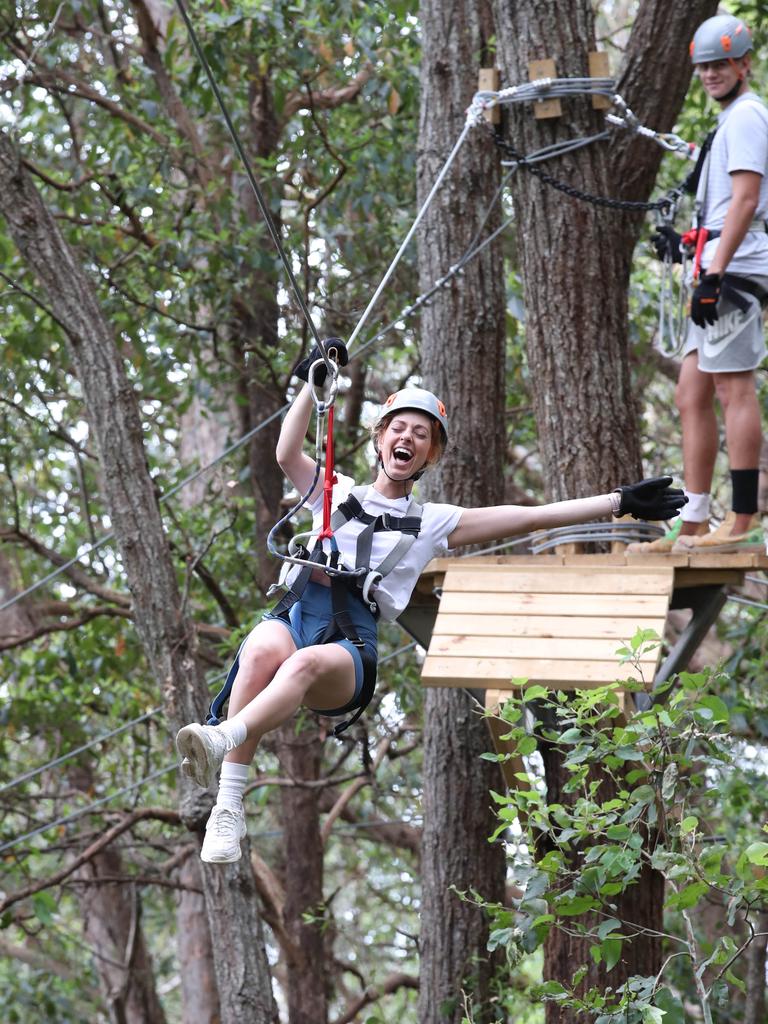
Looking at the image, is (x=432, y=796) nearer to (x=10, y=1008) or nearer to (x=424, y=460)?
(x=424, y=460)

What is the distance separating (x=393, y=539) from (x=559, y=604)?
23.7 inches

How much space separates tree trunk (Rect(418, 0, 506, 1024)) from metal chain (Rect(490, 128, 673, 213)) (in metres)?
0.70

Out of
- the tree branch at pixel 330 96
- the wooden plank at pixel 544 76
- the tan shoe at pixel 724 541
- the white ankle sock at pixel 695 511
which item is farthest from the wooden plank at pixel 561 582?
the tree branch at pixel 330 96

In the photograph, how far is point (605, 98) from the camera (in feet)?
16.4

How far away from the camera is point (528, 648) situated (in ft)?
12.6

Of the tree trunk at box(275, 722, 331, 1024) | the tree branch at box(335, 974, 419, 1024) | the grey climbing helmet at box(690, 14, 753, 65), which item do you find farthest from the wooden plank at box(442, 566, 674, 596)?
the tree trunk at box(275, 722, 331, 1024)

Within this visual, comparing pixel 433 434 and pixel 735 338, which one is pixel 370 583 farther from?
pixel 735 338

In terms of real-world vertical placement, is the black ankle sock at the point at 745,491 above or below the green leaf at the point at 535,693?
above

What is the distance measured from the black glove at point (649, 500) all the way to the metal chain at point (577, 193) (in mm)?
1541

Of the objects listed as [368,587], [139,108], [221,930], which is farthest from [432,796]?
[139,108]

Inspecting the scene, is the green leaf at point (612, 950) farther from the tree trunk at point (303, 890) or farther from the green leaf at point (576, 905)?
the tree trunk at point (303, 890)

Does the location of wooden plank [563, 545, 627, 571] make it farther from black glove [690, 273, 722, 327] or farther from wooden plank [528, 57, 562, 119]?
wooden plank [528, 57, 562, 119]

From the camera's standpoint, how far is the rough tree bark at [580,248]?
15.5 ft

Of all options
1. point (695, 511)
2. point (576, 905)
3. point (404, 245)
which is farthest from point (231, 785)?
point (695, 511)
